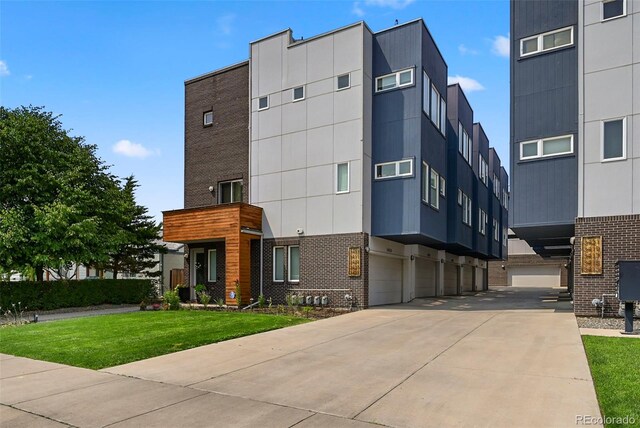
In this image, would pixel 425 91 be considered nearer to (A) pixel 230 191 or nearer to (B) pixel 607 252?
(B) pixel 607 252

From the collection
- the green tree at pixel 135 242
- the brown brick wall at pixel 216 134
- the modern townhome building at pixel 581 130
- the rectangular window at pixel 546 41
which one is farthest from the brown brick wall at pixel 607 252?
the green tree at pixel 135 242

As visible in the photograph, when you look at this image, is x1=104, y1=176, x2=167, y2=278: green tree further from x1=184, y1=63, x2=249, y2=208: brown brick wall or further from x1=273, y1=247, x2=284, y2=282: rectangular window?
x1=273, y1=247, x2=284, y2=282: rectangular window

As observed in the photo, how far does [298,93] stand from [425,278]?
12240 millimetres

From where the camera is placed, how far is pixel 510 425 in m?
4.88

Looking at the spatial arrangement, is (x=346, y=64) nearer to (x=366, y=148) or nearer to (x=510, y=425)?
(x=366, y=148)

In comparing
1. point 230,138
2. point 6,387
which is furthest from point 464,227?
point 6,387

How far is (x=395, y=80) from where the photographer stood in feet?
57.6

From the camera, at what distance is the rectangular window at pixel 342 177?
1725 centimetres

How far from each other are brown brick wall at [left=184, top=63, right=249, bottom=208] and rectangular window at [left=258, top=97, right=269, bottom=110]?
816mm

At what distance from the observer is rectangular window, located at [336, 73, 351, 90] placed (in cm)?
1737

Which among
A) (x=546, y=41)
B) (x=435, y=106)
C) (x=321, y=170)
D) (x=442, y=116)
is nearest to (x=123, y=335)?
(x=321, y=170)

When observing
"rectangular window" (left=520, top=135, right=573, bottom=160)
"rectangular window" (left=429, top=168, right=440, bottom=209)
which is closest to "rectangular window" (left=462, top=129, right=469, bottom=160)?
"rectangular window" (left=429, top=168, right=440, bottom=209)

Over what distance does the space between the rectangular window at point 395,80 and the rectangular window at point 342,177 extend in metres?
3.39

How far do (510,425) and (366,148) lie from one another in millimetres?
13231
